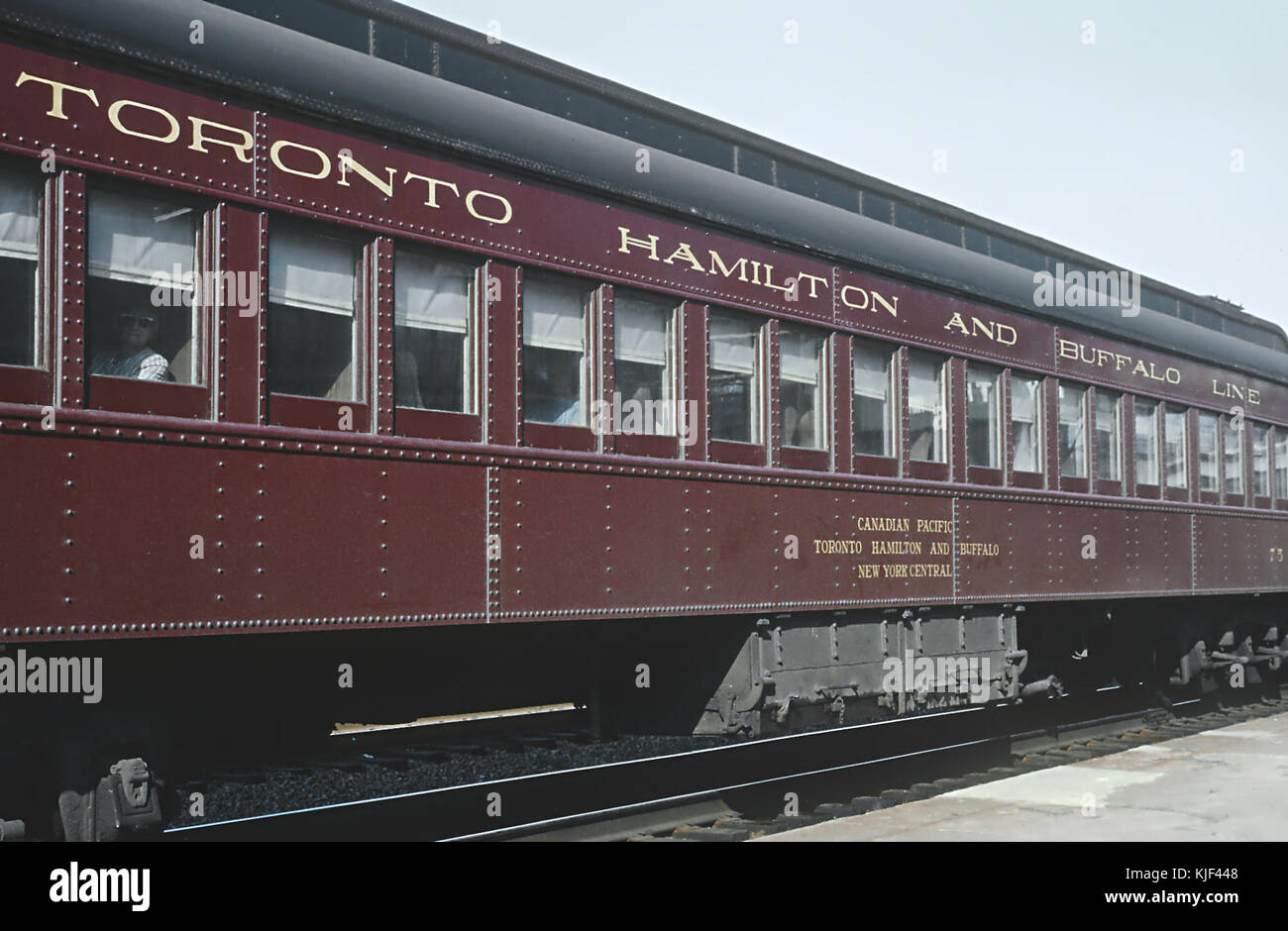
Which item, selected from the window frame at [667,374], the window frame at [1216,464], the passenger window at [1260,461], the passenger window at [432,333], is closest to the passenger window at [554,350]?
the window frame at [667,374]

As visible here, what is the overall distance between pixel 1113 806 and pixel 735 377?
2.95 m

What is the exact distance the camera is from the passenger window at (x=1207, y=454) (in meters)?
11.0

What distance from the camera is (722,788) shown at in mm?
6898

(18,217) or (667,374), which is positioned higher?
(18,217)

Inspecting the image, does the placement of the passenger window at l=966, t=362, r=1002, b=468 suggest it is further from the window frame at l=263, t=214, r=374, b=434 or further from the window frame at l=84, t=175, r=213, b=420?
the window frame at l=84, t=175, r=213, b=420

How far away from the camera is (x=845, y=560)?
7242 millimetres

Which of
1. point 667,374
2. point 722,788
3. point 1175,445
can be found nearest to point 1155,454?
point 1175,445

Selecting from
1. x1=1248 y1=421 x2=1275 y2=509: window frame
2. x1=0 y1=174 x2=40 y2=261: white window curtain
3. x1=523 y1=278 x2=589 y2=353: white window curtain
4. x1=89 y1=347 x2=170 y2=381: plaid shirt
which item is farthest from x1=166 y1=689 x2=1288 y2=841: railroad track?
x1=1248 y1=421 x2=1275 y2=509: window frame

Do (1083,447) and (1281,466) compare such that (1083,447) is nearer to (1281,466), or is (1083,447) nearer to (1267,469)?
(1267,469)

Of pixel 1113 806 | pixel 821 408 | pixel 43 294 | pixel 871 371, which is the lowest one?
pixel 1113 806

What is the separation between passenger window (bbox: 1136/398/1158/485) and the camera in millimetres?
10148

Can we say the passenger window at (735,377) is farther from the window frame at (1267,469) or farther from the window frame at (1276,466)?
the window frame at (1276,466)
